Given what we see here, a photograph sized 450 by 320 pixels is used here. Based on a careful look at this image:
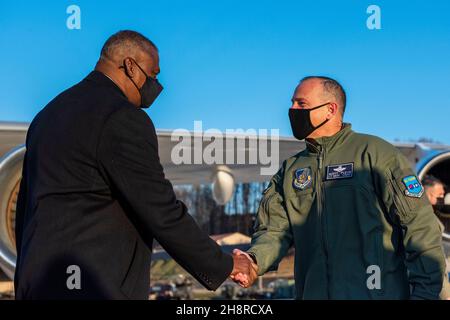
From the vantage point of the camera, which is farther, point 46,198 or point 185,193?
point 185,193

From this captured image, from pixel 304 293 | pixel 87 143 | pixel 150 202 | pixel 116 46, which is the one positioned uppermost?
pixel 116 46

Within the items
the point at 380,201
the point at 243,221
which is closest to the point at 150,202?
the point at 380,201

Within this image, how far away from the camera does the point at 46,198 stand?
2.71 m

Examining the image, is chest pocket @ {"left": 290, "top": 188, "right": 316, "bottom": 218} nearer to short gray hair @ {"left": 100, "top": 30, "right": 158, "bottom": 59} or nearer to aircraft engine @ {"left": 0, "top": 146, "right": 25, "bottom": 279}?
short gray hair @ {"left": 100, "top": 30, "right": 158, "bottom": 59}

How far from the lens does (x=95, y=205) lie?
271 centimetres

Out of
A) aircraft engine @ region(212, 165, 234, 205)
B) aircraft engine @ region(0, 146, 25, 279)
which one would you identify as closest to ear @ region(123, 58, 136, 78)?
aircraft engine @ region(0, 146, 25, 279)

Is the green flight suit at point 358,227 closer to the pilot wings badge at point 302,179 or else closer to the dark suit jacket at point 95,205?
the pilot wings badge at point 302,179

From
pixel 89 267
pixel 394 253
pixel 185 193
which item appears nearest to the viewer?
pixel 89 267

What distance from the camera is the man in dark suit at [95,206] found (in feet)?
8.71

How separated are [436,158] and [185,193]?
59567mm

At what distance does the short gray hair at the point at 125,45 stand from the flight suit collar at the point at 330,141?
1.14 metres

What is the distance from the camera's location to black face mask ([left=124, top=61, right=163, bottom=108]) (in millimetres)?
3115

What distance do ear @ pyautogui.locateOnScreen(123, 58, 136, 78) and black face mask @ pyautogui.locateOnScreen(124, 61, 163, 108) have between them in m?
0.02

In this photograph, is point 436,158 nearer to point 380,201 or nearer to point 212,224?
point 380,201
